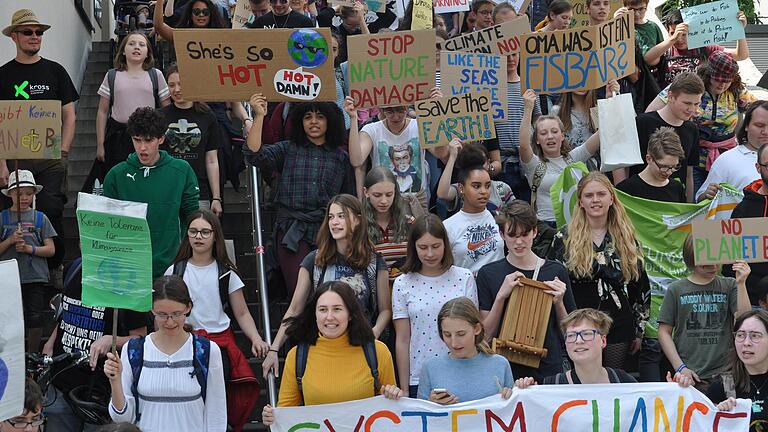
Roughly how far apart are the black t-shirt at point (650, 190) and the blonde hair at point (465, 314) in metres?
2.69

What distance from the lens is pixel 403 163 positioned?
965cm

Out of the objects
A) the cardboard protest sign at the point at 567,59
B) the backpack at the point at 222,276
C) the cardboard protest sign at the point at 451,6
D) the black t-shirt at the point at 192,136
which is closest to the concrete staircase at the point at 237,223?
the black t-shirt at the point at 192,136

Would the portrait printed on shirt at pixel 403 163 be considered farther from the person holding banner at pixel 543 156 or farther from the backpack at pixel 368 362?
the backpack at pixel 368 362

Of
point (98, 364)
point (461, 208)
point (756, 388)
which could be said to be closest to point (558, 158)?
point (461, 208)

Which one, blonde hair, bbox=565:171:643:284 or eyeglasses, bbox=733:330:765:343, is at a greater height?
blonde hair, bbox=565:171:643:284

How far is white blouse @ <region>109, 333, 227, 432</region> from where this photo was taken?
23.6ft

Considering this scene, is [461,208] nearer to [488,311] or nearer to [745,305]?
[488,311]

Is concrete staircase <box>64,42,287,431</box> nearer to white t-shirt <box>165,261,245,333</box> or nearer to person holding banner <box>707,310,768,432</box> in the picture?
white t-shirt <box>165,261,245,333</box>

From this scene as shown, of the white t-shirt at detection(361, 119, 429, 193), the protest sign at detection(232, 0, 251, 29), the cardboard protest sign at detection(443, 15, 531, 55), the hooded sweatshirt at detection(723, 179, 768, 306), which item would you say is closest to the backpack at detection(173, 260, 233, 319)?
the white t-shirt at detection(361, 119, 429, 193)

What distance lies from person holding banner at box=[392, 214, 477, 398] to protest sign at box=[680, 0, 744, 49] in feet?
16.2

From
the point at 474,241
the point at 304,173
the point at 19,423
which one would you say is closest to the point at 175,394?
the point at 19,423

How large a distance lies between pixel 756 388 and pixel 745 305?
72 centimetres

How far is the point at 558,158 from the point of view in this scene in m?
9.71

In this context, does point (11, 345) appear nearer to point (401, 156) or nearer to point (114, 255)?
point (114, 255)
